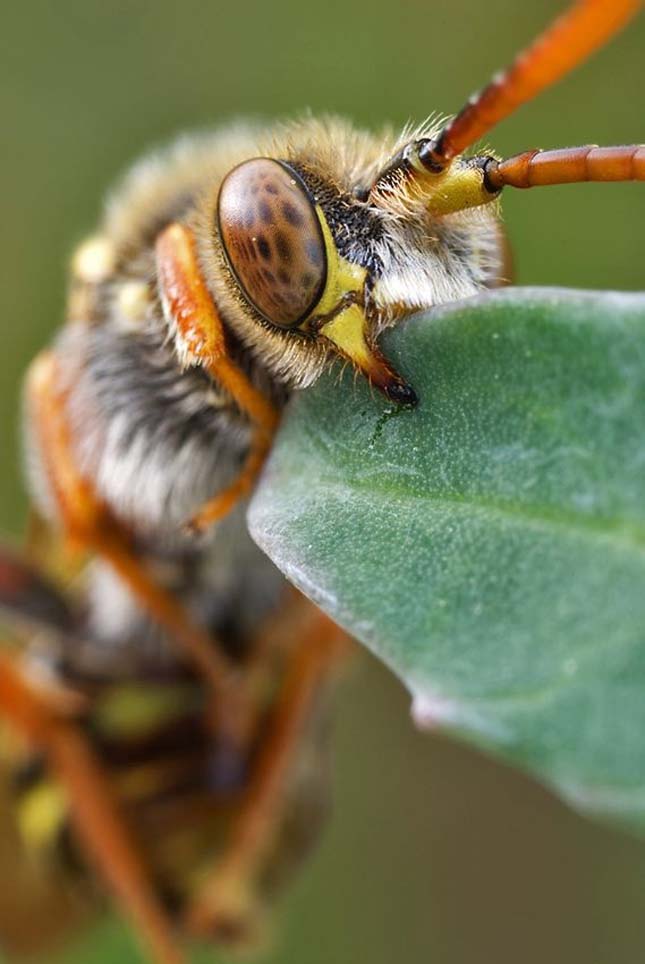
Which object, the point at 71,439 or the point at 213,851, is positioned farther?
the point at 213,851

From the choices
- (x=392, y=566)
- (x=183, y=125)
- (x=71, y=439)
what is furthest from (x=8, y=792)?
(x=183, y=125)

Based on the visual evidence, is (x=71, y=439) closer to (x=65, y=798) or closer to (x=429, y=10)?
(x=65, y=798)

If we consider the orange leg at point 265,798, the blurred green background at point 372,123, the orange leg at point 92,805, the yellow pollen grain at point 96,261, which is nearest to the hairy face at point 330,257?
the yellow pollen grain at point 96,261

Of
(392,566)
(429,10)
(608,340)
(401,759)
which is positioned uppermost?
(608,340)

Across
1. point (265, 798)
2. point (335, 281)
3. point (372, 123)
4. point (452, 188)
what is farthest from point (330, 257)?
point (372, 123)

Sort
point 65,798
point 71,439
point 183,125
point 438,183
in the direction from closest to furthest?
point 438,183, point 71,439, point 65,798, point 183,125

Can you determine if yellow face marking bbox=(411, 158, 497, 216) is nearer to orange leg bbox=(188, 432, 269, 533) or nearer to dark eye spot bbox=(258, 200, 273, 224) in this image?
dark eye spot bbox=(258, 200, 273, 224)

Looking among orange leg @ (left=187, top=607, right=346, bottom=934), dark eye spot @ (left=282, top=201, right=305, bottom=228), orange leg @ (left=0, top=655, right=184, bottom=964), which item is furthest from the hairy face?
orange leg @ (left=0, top=655, right=184, bottom=964)
